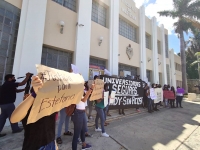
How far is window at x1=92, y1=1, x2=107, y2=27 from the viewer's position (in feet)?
26.8

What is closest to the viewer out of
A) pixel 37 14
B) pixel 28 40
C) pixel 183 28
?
pixel 28 40

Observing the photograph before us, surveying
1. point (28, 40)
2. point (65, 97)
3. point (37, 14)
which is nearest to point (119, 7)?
point (37, 14)

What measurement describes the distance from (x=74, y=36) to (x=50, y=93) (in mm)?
5740

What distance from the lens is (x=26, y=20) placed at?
4.90m

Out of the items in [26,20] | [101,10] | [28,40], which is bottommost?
[28,40]

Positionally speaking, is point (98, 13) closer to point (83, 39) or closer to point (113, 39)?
point (113, 39)

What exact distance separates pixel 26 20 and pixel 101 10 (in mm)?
5363

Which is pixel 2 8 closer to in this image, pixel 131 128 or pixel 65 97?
pixel 65 97

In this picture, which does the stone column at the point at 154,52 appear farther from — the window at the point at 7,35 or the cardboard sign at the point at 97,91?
the window at the point at 7,35

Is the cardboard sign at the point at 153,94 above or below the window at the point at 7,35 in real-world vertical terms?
below

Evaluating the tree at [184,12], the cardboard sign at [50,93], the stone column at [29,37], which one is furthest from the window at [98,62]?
the tree at [184,12]

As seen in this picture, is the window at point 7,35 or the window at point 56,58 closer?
the window at point 7,35

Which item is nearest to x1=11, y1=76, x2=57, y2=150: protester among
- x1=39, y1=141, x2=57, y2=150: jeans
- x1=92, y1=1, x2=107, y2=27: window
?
x1=39, y1=141, x2=57, y2=150: jeans

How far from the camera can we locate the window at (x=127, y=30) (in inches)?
398
